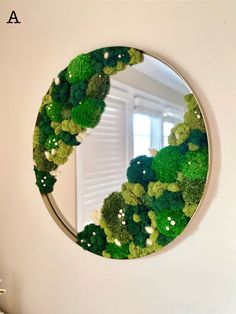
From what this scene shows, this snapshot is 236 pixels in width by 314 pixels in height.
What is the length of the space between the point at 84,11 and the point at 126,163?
599mm

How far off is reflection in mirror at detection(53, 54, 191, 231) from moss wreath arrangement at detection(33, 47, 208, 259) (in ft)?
0.09

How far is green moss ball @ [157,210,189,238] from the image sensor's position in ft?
3.76

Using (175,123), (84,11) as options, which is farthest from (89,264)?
(84,11)

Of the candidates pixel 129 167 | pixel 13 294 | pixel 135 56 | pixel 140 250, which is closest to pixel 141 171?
pixel 129 167

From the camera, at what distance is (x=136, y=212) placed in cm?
121

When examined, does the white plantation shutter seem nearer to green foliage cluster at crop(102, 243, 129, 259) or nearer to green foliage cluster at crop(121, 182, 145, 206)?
green foliage cluster at crop(121, 182, 145, 206)

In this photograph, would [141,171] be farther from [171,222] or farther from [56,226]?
[56,226]

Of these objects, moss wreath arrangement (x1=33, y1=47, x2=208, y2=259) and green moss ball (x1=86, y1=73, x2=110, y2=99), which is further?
green moss ball (x1=86, y1=73, x2=110, y2=99)

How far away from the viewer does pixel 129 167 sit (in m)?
1.24

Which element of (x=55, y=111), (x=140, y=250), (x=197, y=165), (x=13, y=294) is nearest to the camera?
(x=197, y=165)

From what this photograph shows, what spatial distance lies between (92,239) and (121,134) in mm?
401

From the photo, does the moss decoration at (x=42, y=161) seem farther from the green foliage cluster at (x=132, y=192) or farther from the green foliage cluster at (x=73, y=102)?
the green foliage cluster at (x=132, y=192)

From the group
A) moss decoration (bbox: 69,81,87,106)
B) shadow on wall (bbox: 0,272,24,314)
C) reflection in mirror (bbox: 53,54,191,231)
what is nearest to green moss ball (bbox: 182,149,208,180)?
reflection in mirror (bbox: 53,54,191,231)

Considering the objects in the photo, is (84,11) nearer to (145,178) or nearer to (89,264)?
(145,178)
